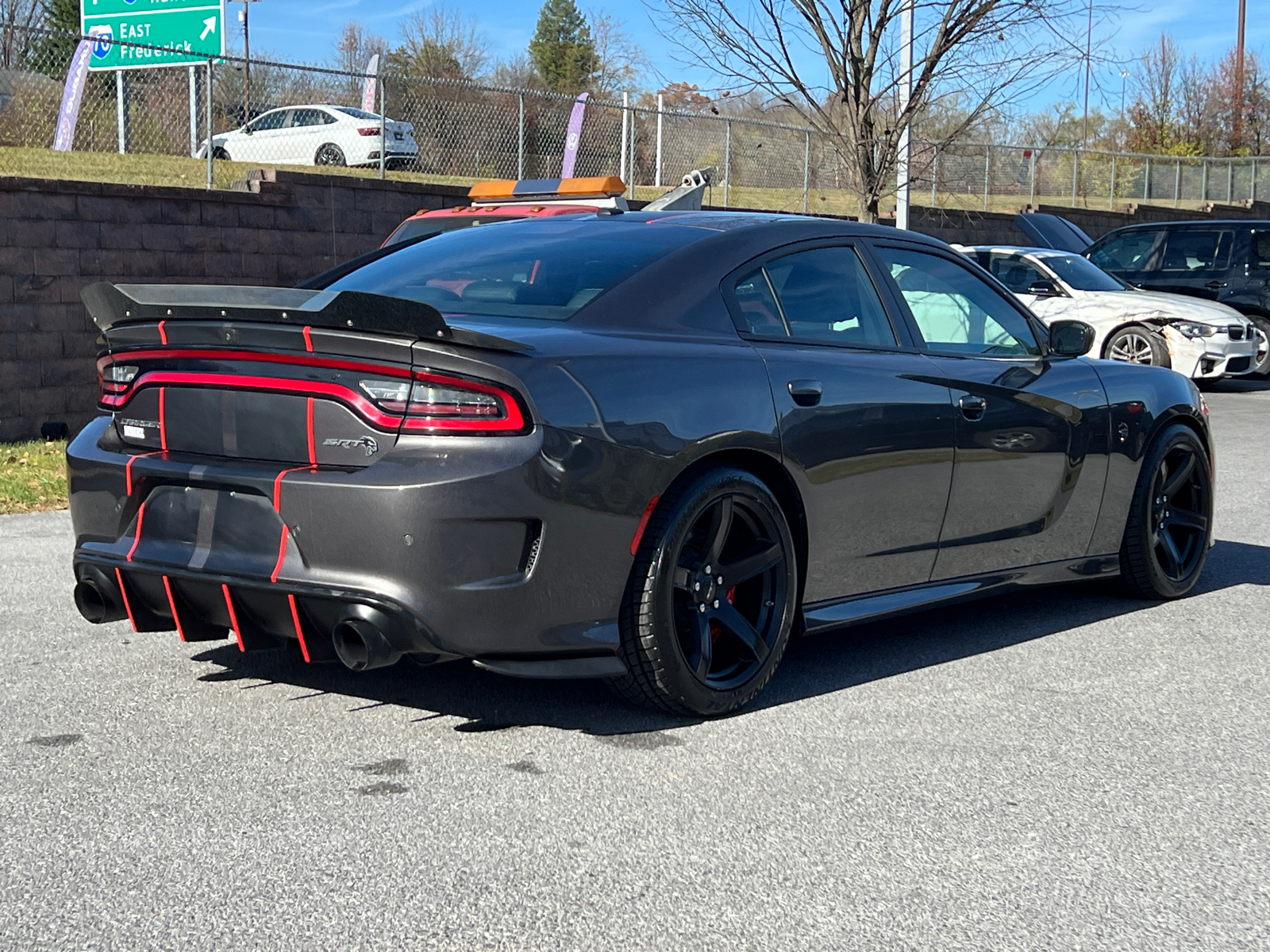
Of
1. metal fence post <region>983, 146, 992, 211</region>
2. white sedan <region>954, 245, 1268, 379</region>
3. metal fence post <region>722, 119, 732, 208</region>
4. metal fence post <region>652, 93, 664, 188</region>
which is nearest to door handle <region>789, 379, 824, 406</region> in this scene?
white sedan <region>954, 245, 1268, 379</region>

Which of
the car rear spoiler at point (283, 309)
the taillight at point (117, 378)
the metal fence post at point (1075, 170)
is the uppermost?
the metal fence post at point (1075, 170)

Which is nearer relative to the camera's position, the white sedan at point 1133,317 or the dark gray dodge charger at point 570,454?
the dark gray dodge charger at point 570,454

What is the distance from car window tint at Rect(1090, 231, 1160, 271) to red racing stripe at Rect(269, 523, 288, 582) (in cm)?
1670

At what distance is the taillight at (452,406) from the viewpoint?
12.6 feet

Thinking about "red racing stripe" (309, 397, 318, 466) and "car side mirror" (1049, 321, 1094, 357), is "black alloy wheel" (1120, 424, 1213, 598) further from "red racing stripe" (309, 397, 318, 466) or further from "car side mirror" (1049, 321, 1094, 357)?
"red racing stripe" (309, 397, 318, 466)

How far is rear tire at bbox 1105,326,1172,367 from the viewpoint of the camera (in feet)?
53.5

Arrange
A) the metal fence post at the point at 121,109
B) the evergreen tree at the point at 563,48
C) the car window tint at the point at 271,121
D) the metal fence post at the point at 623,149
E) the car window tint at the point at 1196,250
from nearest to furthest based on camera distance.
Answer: the metal fence post at the point at 121,109 → the car window tint at the point at 271,121 → the car window tint at the point at 1196,250 → the metal fence post at the point at 623,149 → the evergreen tree at the point at 563,48

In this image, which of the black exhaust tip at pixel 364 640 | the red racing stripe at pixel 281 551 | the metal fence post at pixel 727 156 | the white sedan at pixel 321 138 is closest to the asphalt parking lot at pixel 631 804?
the black exhaust tip at pixel 364 640

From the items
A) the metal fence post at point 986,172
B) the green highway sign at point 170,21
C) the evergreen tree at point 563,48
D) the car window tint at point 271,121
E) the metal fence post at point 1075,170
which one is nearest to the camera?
the car window tint at point 271,121

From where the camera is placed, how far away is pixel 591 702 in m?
4.56

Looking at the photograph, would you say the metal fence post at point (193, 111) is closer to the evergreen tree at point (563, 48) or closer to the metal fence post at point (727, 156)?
the metal fence post at point (727, 156)

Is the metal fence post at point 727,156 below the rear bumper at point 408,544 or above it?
→ above

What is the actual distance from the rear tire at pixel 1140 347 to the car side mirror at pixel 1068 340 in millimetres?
10871

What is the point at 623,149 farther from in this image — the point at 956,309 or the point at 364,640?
the point at 364,640
